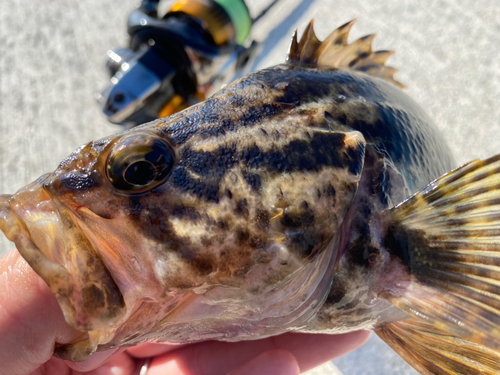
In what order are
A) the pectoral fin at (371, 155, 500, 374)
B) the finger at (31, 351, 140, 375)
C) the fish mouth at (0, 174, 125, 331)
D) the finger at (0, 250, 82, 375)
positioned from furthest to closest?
1. the finger at (31, 351, 140, 375)
2. the finger at (0, 250, 82, 375)
3. the pectoral fin at (371, 155, 500, 374)
4. the fish mouth at (0, 174, 125, 331)

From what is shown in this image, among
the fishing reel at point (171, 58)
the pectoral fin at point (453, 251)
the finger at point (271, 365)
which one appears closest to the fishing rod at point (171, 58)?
the fishing reel at point (171, 58)

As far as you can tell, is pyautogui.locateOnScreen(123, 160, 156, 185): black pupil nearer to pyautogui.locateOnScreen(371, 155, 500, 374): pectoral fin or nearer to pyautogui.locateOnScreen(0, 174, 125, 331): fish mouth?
pyautogui.locateOnScreen(0, 174, 125, 331): fish mouth

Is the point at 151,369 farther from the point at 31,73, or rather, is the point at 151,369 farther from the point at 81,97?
the point at 31,73

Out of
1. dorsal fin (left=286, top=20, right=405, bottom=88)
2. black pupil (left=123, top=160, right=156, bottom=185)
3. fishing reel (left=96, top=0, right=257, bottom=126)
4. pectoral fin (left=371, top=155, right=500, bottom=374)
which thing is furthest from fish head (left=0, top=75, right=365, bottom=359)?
fishing reel (left=96, top=0, right=257, bottom=126)

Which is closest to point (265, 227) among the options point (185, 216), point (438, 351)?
point (185, 216)

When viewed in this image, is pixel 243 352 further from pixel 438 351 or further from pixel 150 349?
pixel 438 351
